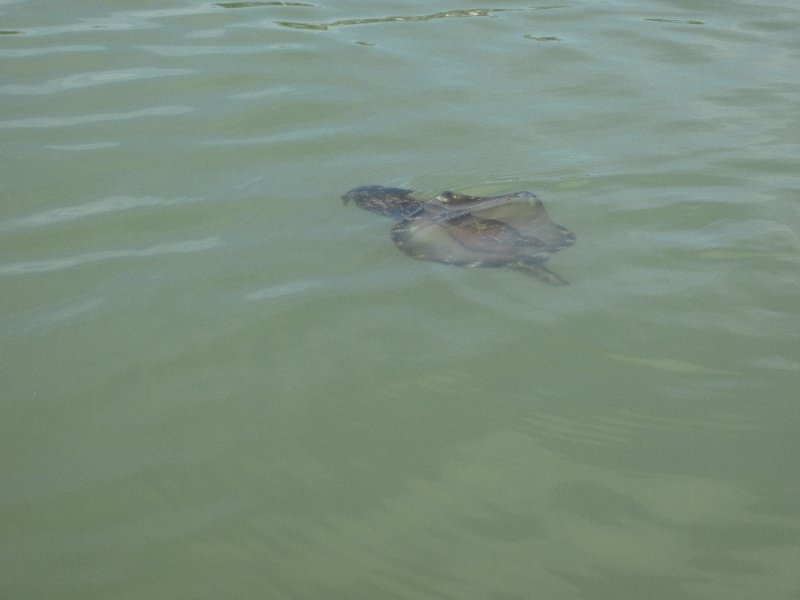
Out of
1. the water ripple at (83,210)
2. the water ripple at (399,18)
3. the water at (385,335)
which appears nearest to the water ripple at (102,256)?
the water at (385,335)

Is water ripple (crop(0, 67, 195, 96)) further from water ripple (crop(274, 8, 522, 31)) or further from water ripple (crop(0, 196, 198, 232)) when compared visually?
water ripple (crop(0, 196, 198, 232))

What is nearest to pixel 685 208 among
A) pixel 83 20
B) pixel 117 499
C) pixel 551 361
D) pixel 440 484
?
pixel 551 361

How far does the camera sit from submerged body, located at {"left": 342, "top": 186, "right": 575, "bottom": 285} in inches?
Answer: 149

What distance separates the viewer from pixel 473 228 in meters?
3.97

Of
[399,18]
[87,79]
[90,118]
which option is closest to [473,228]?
[90,118]

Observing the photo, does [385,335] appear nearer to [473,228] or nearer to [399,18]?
[473,228]

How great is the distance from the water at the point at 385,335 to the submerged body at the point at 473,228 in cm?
9

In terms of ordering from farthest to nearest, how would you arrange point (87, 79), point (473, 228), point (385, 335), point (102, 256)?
point (87, 79)
point (473, 228)
point (102, 256)
point (385, 335)

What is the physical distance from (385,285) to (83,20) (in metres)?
3.97

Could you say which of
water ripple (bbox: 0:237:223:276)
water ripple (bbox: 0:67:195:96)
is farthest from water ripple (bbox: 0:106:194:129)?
water ripple (bbox: 0:237:223:276)

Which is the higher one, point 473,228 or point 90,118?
Result: point 90,118

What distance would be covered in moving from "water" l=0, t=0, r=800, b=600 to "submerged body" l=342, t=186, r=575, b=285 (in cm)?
9

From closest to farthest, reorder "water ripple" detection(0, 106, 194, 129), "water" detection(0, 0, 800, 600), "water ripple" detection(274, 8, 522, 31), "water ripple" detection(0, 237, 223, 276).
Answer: "water" detection(0, 0, 800, 600) → "water ripple" detection(0, 237, 223, 276) → "water ripple" detection(0, 106, 194, 129) → "water ripple" detection(274, 8, 522, 31)

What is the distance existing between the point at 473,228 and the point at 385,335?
2.82 feet
